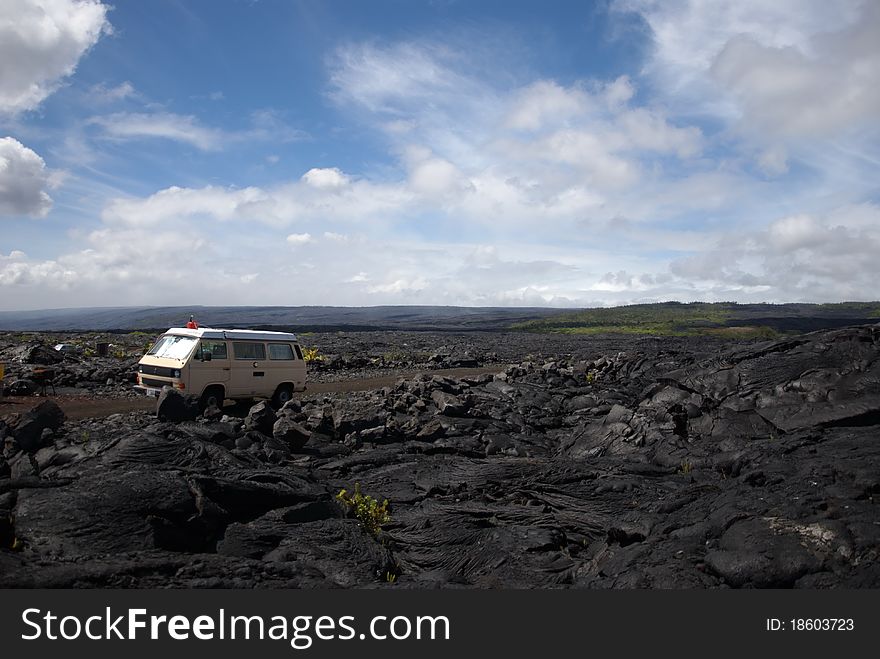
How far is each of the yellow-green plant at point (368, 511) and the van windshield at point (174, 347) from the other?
318 inches

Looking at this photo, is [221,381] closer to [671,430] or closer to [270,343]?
[270,343]

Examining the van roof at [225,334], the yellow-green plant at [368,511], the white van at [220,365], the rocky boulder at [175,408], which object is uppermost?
the van roof at [225,334]

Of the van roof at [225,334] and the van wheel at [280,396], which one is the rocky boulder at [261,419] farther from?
the van wheel at [280,396]

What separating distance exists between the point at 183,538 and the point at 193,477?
1266mm

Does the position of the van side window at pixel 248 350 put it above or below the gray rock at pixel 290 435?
above

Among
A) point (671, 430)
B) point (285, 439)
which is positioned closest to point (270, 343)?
point (285, 439)

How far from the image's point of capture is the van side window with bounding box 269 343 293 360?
1845 centimetres

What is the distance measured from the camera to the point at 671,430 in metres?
14.3

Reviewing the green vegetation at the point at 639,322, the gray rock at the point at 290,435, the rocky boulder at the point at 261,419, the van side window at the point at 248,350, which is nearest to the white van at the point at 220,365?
the van side window at the point at 248,350

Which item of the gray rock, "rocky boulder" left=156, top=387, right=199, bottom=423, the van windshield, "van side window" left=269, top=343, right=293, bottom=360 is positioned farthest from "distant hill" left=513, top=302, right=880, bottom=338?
"rocky boulder" left=156, top=387, right=199, bottom=423

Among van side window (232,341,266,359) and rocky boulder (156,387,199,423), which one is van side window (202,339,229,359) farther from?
rocky boulder (156,387,199,423)

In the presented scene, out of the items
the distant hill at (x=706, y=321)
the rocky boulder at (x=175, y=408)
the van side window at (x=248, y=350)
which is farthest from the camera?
the distant hill at (x=706, y=321)

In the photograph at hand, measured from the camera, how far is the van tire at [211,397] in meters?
16.2

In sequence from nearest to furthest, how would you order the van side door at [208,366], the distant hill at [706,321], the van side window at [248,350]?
the van side door at [208,366], the van side window at [248,350], the distant hill at [706,321]
